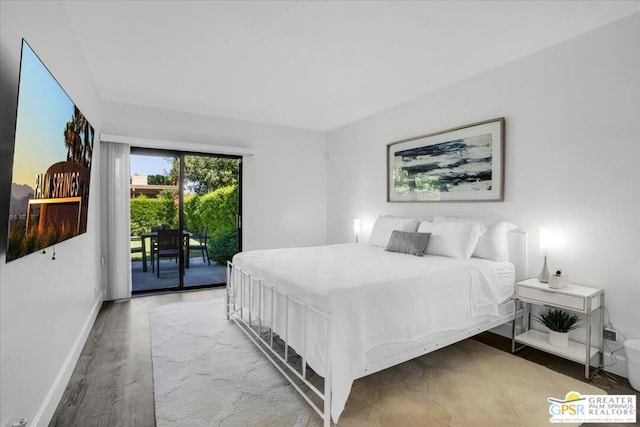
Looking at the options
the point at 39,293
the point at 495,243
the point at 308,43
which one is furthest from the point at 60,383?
the point at 495,243

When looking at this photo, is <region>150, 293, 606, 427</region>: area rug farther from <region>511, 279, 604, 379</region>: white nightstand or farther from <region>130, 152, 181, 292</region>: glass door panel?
<region>130, 152, 181, 292</region>: glass door panel

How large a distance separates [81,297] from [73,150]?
1.49 meters

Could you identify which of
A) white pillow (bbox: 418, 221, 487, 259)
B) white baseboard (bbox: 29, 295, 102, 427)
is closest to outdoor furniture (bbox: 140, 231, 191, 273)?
white baseboard (bbox: 29, 295, 102, 427)

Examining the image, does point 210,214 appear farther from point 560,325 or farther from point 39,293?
point 560,325

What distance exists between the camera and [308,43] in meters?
2.84

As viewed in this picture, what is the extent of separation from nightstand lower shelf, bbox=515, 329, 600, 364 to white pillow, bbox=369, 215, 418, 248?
1.52m

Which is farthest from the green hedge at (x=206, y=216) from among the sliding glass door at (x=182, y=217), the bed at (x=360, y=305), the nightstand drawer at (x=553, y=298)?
the nightstand drawer at (x=553, y=298)

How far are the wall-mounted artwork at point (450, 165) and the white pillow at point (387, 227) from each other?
0.39 m

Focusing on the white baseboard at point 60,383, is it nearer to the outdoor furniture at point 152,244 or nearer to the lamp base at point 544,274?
the outdoor furniture at point 152,244

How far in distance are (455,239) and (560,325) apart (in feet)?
3.53

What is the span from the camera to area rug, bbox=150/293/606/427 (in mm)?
1939

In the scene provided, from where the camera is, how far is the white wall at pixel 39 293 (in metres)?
1.38

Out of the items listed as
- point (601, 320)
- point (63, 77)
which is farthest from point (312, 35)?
point (601, 320)

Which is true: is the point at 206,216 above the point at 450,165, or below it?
below
